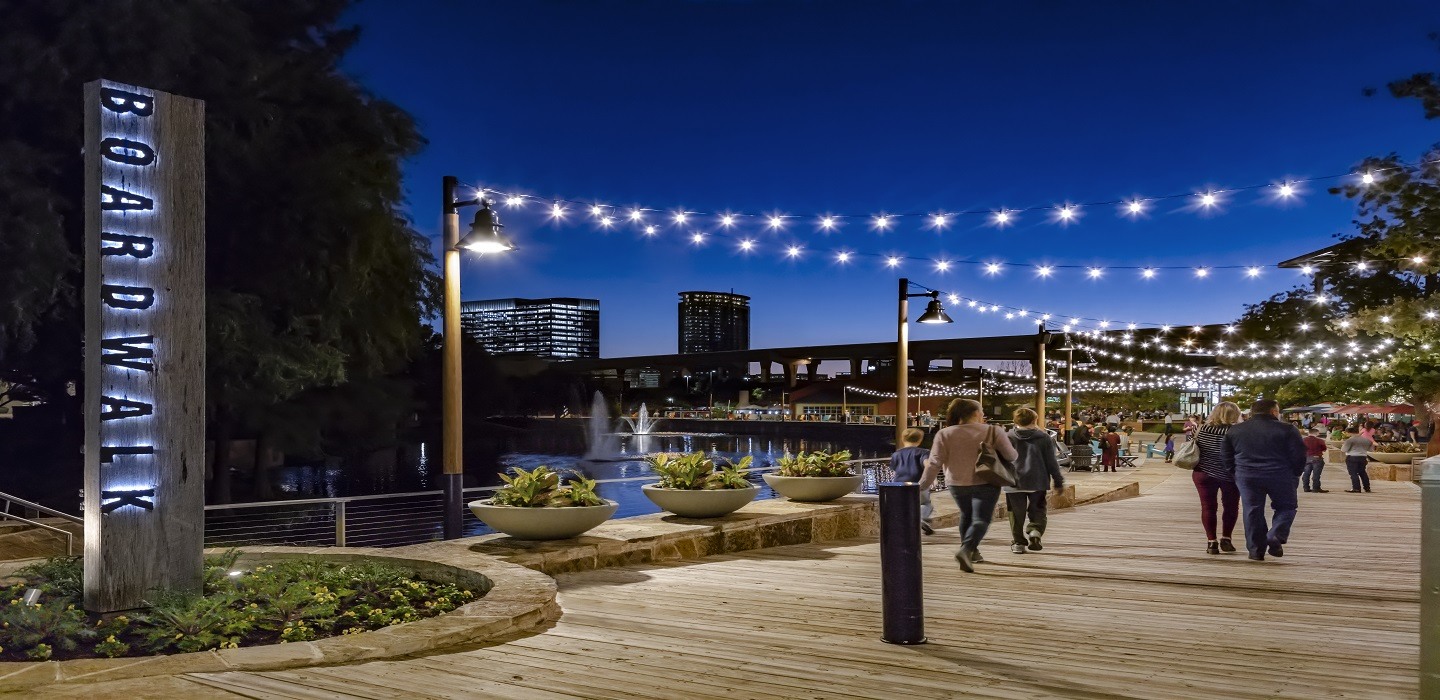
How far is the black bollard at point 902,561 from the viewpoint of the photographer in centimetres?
609

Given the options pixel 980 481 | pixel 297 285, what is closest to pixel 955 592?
pixel 980 481

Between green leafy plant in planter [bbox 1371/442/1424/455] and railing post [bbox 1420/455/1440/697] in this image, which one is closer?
railing post [bbox 1420/455/1440/697]

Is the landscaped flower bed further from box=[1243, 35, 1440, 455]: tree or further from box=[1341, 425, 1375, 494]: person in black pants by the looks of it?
box=[1341, 425, 1375, 494]: person in black pants

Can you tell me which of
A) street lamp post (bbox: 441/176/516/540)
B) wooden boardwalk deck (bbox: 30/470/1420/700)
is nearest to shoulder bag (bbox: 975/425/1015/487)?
wooden boardwalk deck (bbox: 30/470/1420/700)

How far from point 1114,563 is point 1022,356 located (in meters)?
90.3

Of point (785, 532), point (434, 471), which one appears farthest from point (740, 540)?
point (434, 471)

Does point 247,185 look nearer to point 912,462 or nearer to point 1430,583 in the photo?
point 912,462

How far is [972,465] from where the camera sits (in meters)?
9.50

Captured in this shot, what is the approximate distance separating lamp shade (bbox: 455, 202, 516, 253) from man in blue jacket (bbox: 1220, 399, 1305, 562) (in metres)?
7.10

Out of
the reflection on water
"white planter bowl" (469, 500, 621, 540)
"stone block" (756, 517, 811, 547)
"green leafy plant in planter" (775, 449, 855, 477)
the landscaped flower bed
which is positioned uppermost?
"green leafy plant in planter" (775, 449, 855, 477)

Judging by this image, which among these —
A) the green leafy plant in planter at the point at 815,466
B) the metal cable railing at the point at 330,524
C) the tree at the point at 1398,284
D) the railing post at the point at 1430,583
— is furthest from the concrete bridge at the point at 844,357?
the railing post at the point at 1430,583

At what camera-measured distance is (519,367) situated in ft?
264

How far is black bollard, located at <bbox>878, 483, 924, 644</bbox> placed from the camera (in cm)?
609

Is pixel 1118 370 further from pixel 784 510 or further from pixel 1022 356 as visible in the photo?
pixel 784 510
